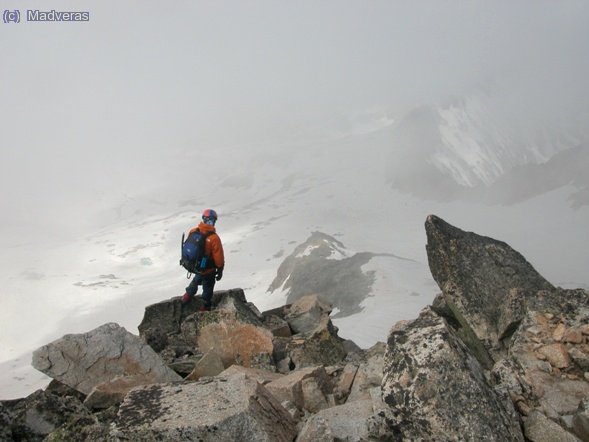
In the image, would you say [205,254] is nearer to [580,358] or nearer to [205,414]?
[205,414]

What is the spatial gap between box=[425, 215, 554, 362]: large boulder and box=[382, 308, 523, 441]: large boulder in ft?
12.7

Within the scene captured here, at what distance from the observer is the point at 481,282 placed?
9.74m

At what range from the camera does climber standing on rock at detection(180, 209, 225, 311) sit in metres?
12.7

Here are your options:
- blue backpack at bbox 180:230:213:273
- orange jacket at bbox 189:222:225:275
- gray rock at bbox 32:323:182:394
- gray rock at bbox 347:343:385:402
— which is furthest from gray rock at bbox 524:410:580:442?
blue backpack at bbox 180:230:213:273

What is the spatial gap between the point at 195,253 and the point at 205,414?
810 centimetres

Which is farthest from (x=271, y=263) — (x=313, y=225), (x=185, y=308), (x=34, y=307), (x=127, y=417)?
(x=127, y=417)

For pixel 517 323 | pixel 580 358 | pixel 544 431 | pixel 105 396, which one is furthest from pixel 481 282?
pixel 105 396

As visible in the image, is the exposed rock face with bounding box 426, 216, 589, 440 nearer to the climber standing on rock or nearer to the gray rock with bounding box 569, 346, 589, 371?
the gray rock with bounding box 569, 346, 589, 371

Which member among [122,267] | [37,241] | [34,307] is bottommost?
[34,307]

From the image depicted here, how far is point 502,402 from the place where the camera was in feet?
17.0

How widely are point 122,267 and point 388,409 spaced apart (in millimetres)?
156026

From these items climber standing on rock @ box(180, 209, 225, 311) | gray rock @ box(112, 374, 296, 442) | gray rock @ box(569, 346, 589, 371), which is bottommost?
gray rock @ box(569, 346, 589, 371)

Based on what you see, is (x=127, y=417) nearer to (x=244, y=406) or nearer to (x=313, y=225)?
(x=244, y=406)

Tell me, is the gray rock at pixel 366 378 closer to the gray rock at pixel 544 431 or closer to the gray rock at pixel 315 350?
Result: the gray rock at pixel 544 431
